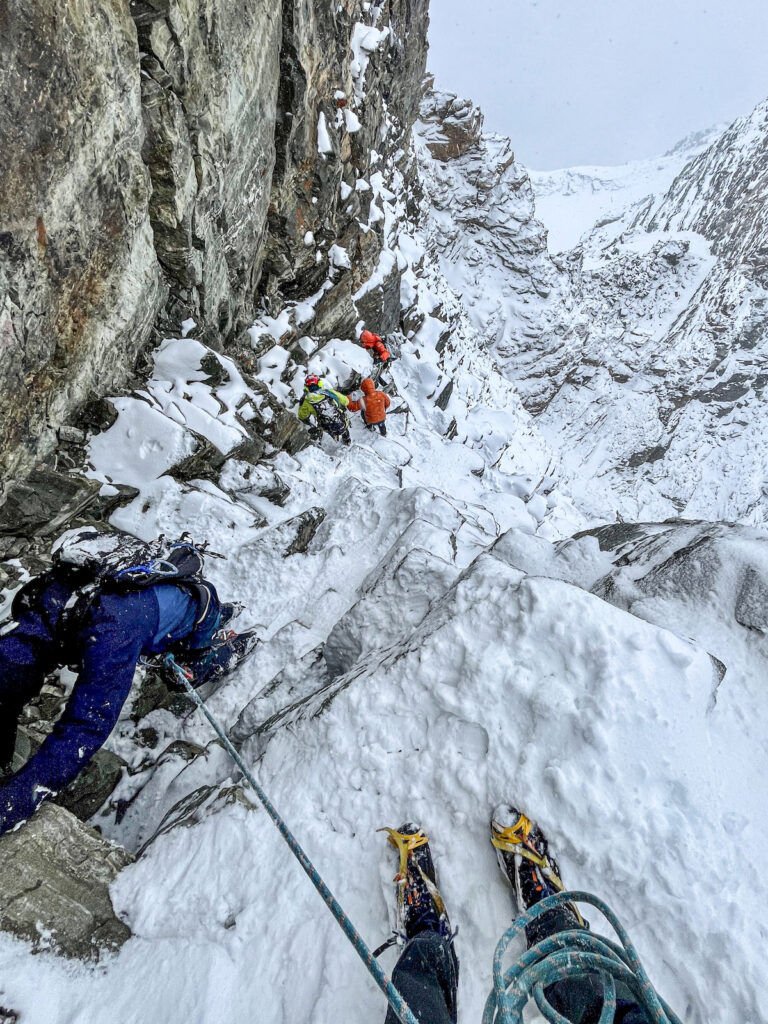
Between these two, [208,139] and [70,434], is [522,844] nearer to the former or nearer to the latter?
[70,434]

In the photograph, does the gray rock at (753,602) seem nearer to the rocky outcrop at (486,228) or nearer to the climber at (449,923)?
the climber at (449,923)

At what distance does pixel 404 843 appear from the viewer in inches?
93.1

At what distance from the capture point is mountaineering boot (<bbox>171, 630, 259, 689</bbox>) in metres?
4.13

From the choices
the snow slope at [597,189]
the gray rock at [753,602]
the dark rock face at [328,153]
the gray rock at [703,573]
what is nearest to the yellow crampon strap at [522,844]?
the gray rock at [703,573]

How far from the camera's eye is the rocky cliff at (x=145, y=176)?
4031mm

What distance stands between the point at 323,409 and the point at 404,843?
306 inches

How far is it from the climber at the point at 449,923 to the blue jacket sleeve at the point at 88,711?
5.11 feet

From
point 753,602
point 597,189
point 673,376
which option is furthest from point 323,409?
point 597,189

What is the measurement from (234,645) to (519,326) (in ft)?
169

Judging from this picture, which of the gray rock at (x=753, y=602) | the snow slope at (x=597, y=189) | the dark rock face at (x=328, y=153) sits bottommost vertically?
the gray rock at (x=753, y=602)

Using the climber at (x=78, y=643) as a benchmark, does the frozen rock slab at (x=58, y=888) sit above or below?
below

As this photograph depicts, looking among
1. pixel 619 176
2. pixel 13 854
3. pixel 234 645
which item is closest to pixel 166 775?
pixel 234 645

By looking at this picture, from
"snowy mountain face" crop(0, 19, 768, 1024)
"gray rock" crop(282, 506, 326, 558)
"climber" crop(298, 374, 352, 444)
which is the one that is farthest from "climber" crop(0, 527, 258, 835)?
"climber" crop(298, 374, 352, 444)

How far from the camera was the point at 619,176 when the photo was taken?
17862 cm
